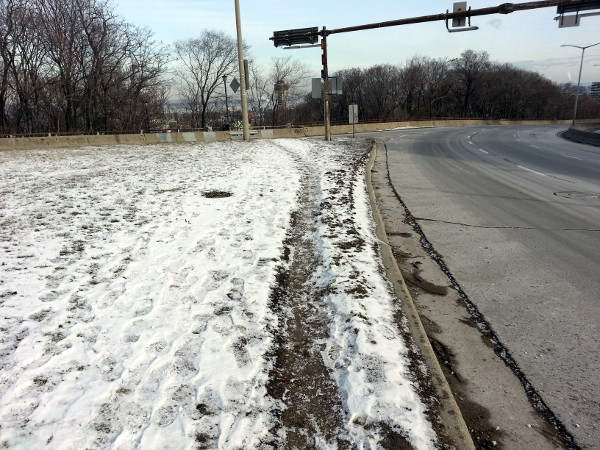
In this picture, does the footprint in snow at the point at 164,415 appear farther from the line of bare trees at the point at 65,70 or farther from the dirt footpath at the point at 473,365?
the line of bare trees at the point at 65,70

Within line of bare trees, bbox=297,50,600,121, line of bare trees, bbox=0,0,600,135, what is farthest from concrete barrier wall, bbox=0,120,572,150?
line of bare trees, bbox=297,50,600,121

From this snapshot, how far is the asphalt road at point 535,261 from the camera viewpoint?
130 inches

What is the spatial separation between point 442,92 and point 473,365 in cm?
10580

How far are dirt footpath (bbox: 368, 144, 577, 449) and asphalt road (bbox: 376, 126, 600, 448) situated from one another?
0.14m

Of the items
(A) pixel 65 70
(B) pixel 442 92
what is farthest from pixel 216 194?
(B) pixel 442 92

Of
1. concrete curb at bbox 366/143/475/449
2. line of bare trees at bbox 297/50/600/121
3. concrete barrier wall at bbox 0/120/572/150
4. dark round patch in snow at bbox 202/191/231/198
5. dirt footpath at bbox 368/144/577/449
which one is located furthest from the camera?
line of bare trees at bbox 297/50/600/121

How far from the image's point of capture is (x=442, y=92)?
321 feet

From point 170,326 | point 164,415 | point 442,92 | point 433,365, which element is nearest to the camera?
point 164,415

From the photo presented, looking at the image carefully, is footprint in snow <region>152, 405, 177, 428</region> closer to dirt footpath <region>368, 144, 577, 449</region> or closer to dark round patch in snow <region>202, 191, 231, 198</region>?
dirt footpath <region>368, 144, 577, 449</region>

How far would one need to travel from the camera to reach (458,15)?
1569 cm

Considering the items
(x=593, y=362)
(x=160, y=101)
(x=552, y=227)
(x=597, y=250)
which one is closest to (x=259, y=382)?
(x=593, y=362)

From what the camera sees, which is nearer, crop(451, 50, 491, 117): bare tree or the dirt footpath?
the dirt footpath

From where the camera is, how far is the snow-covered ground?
2.62m

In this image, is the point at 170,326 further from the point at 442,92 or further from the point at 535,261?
the point at 442,92
